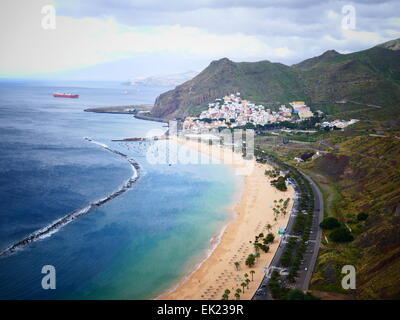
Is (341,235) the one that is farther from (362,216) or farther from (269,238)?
(269,238)

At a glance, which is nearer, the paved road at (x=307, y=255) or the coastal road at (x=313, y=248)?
the paved road at (x=307, y=255)

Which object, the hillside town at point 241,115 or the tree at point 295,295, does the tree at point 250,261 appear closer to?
the tree at point 295,295

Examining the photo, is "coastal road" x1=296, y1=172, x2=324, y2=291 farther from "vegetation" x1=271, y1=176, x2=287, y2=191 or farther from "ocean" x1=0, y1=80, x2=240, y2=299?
"ocean" x1=0, y1=80, x2=240, y2=299

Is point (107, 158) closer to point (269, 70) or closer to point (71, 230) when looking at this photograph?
point (71, 230)

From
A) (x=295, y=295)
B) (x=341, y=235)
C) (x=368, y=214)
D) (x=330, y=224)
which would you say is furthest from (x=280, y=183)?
(x=295, y=295)

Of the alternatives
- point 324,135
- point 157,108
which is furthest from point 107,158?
point 157,108

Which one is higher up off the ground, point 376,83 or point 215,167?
point 376,83

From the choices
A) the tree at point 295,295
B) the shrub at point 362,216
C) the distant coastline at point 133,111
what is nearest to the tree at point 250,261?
the tree at point 295,295
